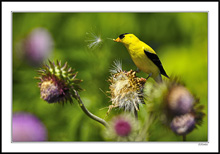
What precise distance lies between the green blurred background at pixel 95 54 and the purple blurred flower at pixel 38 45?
0.13ft

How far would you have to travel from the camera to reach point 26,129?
2.35 metres

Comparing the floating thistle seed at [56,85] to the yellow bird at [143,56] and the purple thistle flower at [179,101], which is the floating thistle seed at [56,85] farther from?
the purple thistle flower at [179,101]

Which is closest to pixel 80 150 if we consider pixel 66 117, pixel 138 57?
pixel 66 117

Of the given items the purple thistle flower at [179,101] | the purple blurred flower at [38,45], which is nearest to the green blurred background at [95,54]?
the purple blurred flower at [38,45]

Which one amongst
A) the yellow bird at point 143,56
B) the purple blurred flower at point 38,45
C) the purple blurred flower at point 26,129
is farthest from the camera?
the purple blurred flower at point 38,45

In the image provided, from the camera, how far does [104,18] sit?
2.42 meters

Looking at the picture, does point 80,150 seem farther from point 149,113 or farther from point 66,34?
point 66,34

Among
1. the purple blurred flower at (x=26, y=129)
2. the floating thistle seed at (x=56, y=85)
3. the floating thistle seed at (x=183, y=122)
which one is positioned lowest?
the purple blurred flower at (x=26, y=129)

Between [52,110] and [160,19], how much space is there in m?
1.10

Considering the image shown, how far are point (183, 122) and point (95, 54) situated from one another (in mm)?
890

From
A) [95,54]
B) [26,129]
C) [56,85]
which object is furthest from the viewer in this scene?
[95,54]

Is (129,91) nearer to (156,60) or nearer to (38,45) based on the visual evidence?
(156,60)

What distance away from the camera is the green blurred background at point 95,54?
2.40 m

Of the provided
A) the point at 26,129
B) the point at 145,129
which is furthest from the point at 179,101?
the point at 26,129
